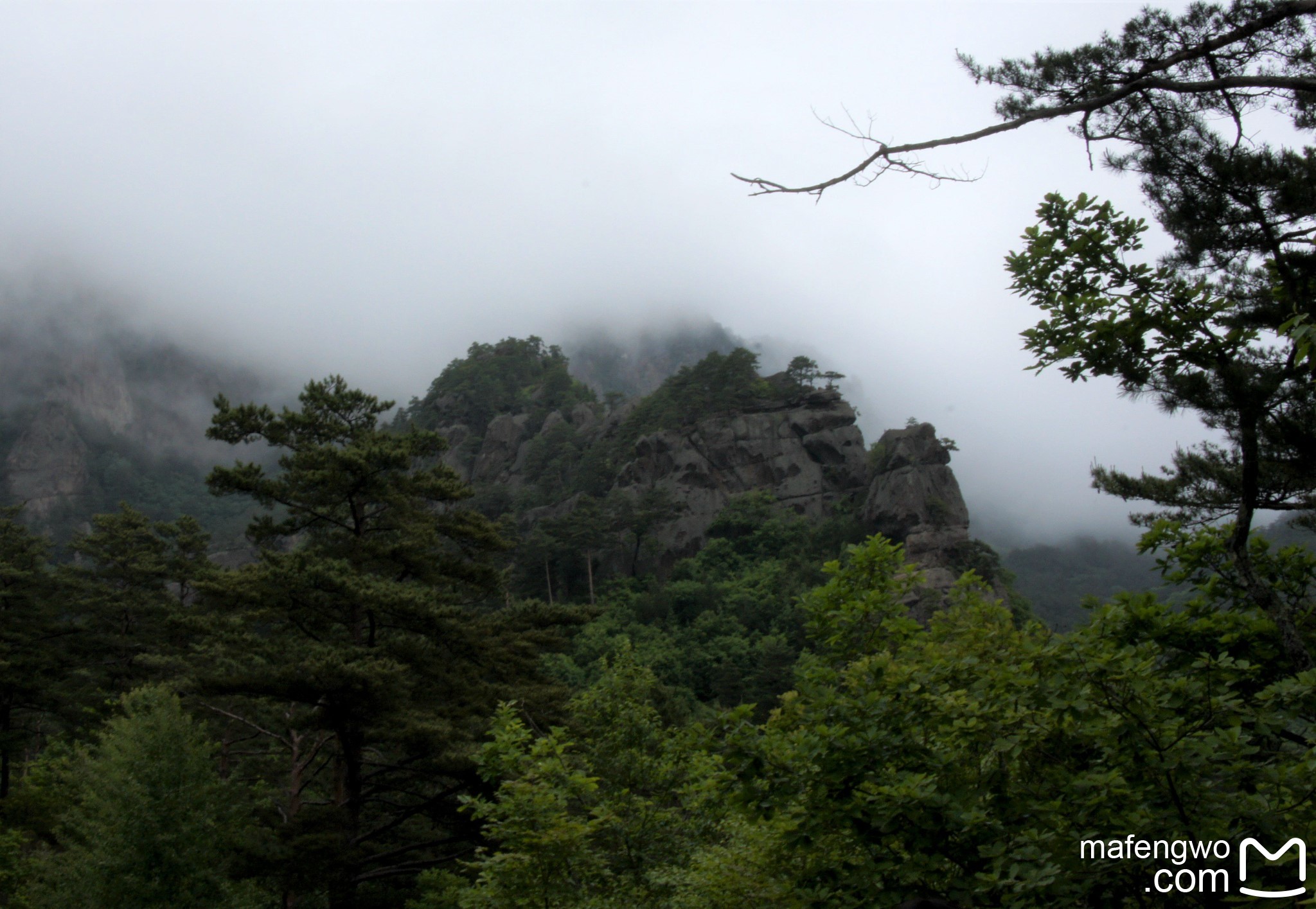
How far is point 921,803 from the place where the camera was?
4281 mm

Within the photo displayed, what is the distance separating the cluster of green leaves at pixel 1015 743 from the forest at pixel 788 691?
2 cm

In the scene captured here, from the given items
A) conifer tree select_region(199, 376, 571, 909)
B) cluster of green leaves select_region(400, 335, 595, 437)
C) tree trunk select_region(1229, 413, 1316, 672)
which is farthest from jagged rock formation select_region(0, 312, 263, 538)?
tree trunk select_region(1229, 413, 1316, 672)

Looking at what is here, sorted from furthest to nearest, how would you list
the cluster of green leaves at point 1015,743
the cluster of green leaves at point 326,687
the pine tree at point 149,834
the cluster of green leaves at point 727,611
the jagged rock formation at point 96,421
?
1. the jagged rock formation at point 96,421
2. the cluster of green leaves at point 727,611
3. the cluster of green leaves at point 326,687
4. the pine tree at point 149,834
5. the cluster of green leaves at point 1015,743

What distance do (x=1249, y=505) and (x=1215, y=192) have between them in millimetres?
2251

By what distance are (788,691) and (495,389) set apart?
231 ft

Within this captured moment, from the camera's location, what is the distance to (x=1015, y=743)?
12.9ft

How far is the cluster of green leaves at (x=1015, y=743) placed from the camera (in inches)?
151

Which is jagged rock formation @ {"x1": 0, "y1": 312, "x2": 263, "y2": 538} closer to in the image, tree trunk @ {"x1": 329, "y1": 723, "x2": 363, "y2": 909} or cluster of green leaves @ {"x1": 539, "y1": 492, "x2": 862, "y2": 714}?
cluster of green leaves @ {"x1": 539, "y1": 492, "x2": 862, "y2": 714}

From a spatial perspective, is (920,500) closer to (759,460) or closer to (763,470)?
(763,470)

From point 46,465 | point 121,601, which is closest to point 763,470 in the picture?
point 121,601

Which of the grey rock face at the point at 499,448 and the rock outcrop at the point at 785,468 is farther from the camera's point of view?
the grey rock face at the point at 499,448

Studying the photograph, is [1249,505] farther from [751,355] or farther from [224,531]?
[224,531]

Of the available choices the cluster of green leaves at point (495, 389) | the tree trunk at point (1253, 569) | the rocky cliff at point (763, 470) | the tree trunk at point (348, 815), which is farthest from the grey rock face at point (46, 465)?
the tree trunk at point (1253, 569)

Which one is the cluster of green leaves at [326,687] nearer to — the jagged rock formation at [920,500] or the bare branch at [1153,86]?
the bare branch at [1153,86]
